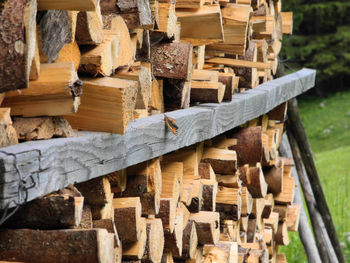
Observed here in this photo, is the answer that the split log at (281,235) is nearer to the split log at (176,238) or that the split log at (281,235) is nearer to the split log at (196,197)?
the split log at (196,197)

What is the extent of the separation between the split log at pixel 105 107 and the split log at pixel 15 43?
1.41 ft

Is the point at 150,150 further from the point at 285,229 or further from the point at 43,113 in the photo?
the point at 285,229

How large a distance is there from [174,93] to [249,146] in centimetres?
116

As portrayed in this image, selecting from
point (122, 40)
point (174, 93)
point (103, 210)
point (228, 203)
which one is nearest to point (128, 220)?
point (103, 210)

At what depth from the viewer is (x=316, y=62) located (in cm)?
2241

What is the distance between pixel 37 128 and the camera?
5.52 feet

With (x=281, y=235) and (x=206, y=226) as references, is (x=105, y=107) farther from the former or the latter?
(x=281, y=235)

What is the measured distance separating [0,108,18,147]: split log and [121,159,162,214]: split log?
838 mm

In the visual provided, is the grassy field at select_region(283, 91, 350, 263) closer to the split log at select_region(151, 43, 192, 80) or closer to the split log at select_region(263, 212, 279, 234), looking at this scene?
the split log at select_region(263, 212, 279, 234)

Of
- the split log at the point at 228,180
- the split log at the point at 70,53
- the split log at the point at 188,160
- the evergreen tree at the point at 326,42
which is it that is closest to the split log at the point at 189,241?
the split log at the point at 188,160

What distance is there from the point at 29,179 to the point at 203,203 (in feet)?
5.57

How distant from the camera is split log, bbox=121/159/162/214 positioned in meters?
2.36

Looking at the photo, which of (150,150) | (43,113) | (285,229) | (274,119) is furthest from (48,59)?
(285,229)

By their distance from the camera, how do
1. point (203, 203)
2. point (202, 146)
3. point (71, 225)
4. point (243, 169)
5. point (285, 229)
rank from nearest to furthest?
point (71, 225)
point (203, 203)
point (202, 146)
point (243, 169)
point (285, 229)
